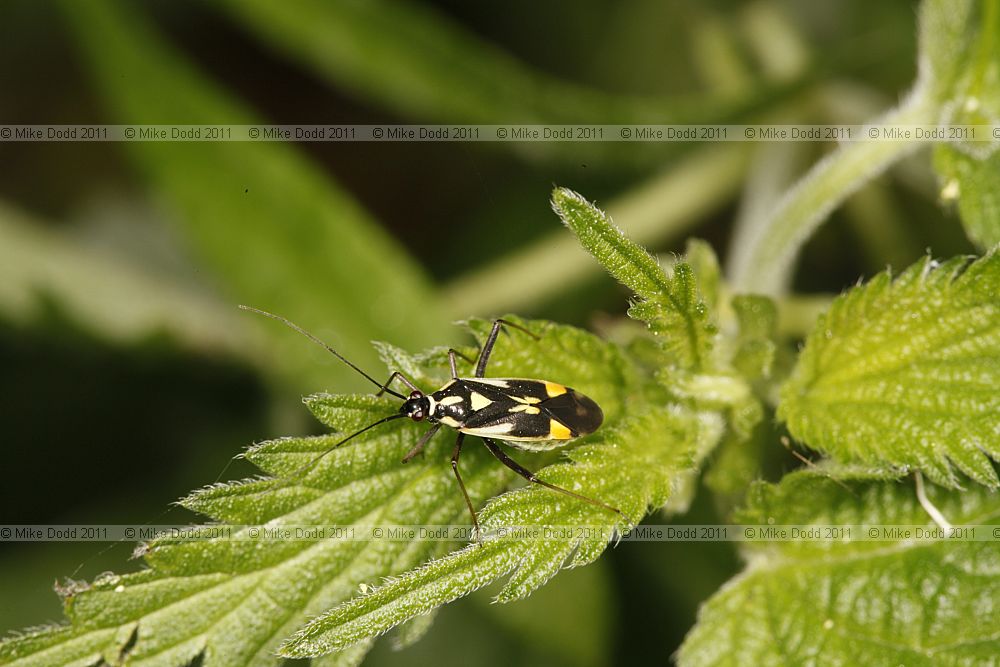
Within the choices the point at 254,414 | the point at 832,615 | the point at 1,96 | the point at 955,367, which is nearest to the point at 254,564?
the point at 832,615

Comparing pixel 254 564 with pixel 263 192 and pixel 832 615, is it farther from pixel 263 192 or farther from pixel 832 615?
pixel 263 192

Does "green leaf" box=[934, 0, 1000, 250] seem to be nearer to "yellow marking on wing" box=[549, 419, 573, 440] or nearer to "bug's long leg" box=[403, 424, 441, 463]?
"yellow marking on wing" box=[549, 419, 573, 440]

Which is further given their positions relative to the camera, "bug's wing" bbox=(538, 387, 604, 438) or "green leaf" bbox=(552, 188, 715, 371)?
"bug's wing" bbox=(538, 387, 604, 438)

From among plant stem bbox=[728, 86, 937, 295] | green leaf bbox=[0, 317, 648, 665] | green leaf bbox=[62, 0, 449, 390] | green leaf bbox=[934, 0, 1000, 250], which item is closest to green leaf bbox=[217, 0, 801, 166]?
green leaf bbox=[62, 0, 449, 390]

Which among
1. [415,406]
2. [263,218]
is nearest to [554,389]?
[415,406]

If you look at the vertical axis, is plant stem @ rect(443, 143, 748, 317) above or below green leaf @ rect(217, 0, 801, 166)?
below

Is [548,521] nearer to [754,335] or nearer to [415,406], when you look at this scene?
[415,406]

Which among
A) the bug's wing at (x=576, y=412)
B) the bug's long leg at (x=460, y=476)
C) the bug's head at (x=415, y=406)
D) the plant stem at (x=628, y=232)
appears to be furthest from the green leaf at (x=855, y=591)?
the plant stem at (x=628, y=232)
